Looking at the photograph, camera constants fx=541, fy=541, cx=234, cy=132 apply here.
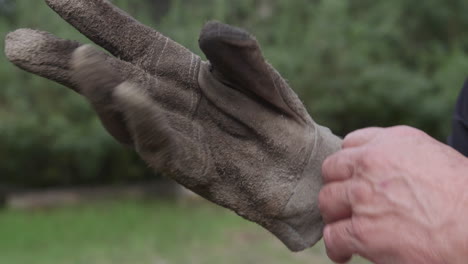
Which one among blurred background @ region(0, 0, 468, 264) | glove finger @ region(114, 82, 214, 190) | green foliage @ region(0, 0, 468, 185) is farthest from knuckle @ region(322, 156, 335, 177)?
green foliage @ region(0, 0, 468, 185)

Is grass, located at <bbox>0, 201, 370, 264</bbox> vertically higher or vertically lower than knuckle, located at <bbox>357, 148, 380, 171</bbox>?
lower

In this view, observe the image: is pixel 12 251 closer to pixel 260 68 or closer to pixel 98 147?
pixel 98 147

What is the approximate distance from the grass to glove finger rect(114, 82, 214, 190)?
3.21m

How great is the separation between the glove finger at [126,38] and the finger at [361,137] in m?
0.44

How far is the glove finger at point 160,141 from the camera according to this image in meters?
0.90

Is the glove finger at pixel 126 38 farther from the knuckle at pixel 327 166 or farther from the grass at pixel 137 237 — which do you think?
the grass at pixel 137 237

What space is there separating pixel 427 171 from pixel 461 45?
695cm

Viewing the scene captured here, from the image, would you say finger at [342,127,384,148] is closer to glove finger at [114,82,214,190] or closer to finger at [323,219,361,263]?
finger at [323,219,361,263]

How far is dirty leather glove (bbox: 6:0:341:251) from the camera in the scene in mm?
939

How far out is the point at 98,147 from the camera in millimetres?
6172

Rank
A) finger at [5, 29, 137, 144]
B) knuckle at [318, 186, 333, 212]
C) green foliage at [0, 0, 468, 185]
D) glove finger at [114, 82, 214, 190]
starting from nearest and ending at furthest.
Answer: glove finger at [114, 82, 214, 190], finger at [5, 29, 137, 144], knuckle at [318, 186, 333, 212], green foliage at [0, 0, 468, 185]

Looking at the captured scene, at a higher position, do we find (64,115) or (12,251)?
(64,115)

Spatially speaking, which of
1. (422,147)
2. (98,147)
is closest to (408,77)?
(98,147)

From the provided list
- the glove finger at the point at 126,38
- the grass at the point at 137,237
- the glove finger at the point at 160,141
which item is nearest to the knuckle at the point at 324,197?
the glove finger at the point at 160,141
